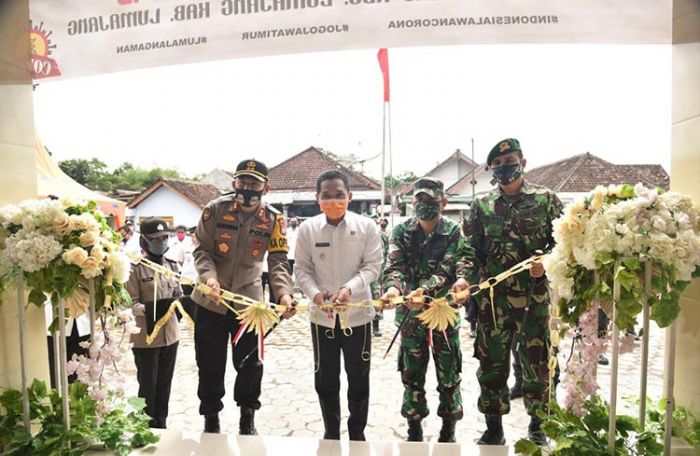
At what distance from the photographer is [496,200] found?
3.54m

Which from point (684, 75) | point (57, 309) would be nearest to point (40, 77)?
point (57, 309)

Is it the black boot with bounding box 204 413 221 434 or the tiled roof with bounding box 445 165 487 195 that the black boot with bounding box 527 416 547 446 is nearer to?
the black boot with bounding box 204 413 221 434

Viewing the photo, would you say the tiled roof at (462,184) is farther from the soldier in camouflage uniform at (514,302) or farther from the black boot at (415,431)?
the black boot at (415,431)

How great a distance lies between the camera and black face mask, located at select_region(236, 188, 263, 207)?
365 centimetres

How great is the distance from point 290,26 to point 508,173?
202 centimetres

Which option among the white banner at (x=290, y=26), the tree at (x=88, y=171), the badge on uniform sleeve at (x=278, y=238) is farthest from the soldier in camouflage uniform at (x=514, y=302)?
the tree at (x=88, y=171)

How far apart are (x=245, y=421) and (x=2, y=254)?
2.11 meters

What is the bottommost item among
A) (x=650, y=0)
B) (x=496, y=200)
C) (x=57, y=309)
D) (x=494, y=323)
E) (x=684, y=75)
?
(x=494, y=323)

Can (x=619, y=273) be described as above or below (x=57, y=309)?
above

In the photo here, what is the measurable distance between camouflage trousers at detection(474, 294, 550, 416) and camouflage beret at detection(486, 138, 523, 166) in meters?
1.14

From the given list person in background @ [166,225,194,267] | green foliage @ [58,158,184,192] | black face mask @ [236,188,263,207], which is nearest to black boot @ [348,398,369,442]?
black face mask @ [236,188,263,207]

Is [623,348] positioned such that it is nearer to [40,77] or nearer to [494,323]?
[494,323]

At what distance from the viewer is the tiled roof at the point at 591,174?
22.1m

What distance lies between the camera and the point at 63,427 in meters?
2.66
